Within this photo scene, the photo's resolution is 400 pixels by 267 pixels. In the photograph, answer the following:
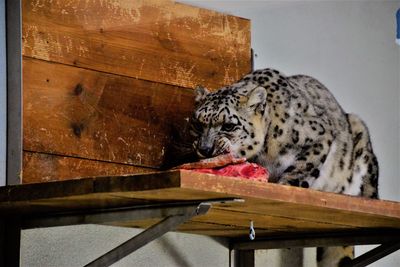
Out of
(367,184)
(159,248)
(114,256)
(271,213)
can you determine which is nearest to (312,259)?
(367,184)

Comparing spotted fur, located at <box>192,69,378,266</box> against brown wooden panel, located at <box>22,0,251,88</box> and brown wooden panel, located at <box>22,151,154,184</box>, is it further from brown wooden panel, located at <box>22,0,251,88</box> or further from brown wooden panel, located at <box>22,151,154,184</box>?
brown wooden panel, located at <box>22,151,154,184</box>

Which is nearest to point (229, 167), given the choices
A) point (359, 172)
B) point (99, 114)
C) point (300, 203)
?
point (300, 203)

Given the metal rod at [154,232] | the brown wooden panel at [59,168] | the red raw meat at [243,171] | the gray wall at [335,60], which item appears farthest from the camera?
the gray wall at [335,60]

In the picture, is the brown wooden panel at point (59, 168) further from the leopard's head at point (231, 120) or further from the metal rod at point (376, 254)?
the metal rod at point (376, 254)

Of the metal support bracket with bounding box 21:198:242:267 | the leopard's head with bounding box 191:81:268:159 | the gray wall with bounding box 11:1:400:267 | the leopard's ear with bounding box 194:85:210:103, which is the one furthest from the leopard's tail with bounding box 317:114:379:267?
the metal support bracket with bounding box 21:198:242:267

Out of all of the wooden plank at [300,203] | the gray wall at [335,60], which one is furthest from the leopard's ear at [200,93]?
the wooden plank at [300,203]

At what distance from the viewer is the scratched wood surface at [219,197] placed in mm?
2699

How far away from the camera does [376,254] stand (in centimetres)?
367

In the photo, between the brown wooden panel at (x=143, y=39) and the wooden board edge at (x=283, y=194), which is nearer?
the wooden board edge at (x=283, y=194)

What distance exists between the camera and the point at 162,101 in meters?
3.68

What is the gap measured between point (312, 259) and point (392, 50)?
1.24m

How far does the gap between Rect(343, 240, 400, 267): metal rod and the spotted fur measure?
0.25 meters

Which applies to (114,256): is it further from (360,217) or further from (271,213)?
(360,217)

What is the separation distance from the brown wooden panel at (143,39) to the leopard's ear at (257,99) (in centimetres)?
24
